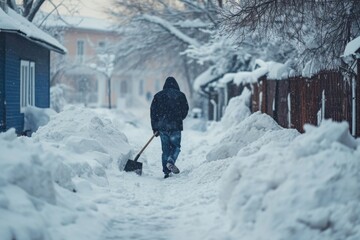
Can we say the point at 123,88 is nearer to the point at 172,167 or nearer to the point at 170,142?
the point at 170,142

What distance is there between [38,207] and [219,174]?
149 inches

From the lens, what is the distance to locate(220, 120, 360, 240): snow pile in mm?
4934

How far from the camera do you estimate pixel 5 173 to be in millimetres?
5461

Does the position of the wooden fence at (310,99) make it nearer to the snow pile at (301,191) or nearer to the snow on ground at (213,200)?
the snow on ground at (213,200)

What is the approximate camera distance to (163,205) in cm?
730

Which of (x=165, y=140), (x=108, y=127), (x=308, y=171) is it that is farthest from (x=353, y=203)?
(x=108, y=127)

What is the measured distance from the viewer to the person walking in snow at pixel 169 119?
10.8 meters

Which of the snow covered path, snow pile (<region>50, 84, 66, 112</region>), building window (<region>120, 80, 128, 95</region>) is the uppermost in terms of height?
building window (<region>120, 80, 128, 95</region>)

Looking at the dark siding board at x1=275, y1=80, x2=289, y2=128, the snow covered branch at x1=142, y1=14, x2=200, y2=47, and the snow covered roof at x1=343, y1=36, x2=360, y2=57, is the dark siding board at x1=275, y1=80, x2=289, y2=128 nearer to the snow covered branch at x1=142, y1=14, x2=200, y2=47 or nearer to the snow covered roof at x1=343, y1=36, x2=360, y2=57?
the snow covered roof at x1=343, y1=36, x2=360, y2=57

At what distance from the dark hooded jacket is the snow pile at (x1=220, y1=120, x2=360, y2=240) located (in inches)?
186

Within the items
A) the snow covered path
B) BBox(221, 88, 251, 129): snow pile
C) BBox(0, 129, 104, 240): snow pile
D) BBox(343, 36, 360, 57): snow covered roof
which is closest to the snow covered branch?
BBox(221, 88, 251, 129): snow pile

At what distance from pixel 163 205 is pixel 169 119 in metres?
3.69

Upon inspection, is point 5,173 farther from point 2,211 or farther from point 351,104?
point 351,104

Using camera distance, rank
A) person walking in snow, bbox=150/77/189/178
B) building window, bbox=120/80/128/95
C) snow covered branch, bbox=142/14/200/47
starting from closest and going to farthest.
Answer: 1. person walking in snow, bbox=150/77/189/178
2. snow covered branch, bbox=142/14/200/47
3. building window, bbox=120/80/128/95
